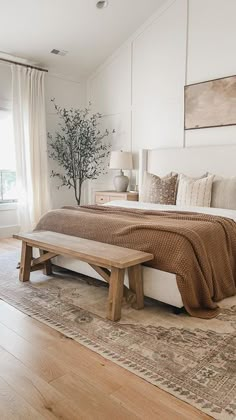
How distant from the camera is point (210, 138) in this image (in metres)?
4.31

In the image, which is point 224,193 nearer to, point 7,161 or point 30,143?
point 30,143

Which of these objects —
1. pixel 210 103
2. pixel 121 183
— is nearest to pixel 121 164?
pixel 121 183

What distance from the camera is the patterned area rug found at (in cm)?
156

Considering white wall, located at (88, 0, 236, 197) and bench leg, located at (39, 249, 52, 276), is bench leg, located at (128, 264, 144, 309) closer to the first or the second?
bench leg, located at (39, 249, 52, 276)

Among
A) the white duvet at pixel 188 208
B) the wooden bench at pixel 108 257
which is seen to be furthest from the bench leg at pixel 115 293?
the white duvet at pixel 188 208

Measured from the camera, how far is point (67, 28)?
454 cm

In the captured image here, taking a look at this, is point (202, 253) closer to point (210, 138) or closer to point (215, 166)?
point (215, 166)

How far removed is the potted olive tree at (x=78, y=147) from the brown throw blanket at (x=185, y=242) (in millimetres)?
2508

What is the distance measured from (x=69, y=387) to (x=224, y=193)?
270cm

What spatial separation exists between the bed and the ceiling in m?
1.84

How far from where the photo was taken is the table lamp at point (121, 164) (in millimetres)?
5004

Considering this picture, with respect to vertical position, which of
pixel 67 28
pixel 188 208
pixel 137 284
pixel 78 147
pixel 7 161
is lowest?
pixel 137 284

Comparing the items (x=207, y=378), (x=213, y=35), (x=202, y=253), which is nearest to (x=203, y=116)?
(x=213, y=35)

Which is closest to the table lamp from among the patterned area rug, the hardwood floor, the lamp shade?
the lamp shade
